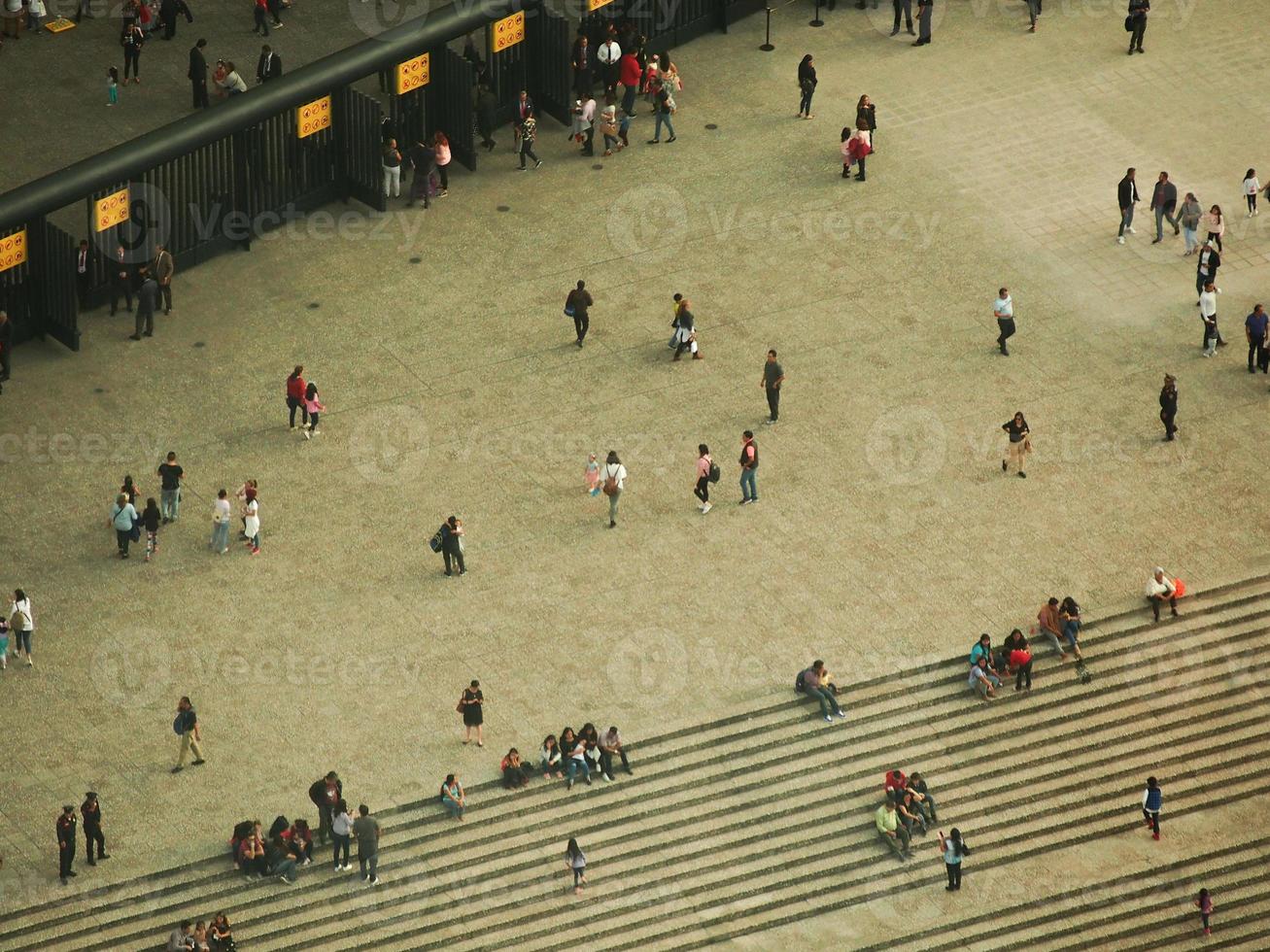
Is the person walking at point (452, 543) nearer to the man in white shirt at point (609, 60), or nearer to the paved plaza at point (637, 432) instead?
the paved plaza at point (637, 432)

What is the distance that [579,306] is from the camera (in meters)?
58.9

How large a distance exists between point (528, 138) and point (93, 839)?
73.2 ft

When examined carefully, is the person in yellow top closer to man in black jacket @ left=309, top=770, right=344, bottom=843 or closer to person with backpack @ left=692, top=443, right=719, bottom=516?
person with backpack @ left=692, top=443, right=719, bottom=516

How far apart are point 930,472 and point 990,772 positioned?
7543 mm

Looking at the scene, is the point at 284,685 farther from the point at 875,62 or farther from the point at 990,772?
the point at 875,62

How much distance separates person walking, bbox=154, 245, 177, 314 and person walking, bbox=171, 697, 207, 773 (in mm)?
12188

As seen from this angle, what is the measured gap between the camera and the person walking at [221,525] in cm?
5400

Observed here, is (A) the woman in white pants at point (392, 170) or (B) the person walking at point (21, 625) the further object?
(A) the woman in white pants at point (392, 170)

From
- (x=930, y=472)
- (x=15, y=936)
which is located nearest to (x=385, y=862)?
(x=15, y=936)

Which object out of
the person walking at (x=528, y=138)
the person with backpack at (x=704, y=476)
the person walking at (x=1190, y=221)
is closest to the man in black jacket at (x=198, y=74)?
the person walking at (x=528, y=138)

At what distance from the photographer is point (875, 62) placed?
6912 centimetres

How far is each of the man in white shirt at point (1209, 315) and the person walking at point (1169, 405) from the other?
2530 mm

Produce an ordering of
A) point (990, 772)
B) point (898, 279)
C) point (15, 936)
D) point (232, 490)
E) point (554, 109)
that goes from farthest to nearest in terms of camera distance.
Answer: point (554, 109), point (898, 279), point (232, 490), point (990, 772), point (15, 936)

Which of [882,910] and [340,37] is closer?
[882,910]
